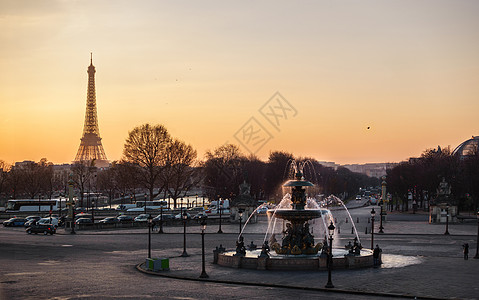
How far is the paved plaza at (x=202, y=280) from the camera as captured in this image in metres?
28.0

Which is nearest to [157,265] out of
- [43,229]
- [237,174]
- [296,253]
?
[296,253]

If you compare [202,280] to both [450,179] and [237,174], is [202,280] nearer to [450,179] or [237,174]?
[450,179]

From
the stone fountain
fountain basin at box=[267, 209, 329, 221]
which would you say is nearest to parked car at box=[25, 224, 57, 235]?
the stone fountain

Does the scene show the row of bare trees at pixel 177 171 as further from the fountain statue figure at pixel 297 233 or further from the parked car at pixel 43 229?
the fountain statue figure at pixel 297 233

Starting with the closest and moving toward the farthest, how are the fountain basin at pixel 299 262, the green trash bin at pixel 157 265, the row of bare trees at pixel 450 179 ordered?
the fountain basin at pixel 299 262, the green trash bin at pixel 157 265, the row of bare trees at pixel 450 179

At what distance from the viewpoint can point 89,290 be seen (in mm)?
29156

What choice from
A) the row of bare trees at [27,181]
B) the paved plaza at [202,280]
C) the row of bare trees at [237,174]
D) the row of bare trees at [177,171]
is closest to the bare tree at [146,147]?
the row of bare trees at [177,171]

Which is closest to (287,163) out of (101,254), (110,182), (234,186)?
(234,186)

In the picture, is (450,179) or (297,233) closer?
(297,233)

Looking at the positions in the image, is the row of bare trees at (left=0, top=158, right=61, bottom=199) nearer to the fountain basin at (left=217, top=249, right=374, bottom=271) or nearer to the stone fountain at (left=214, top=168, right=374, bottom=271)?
the stone fountain at (left=214, top=168, right=374, bottom=271)

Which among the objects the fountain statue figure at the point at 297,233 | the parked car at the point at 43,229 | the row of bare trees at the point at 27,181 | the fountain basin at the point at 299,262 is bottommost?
the parked car at the point at 43,229

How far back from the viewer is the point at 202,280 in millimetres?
32031

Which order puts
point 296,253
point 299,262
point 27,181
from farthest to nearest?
point 27,181 < point 296,253 < point 299,262

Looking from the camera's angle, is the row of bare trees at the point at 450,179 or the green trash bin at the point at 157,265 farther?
the row of bare trees at the point at 450,179
